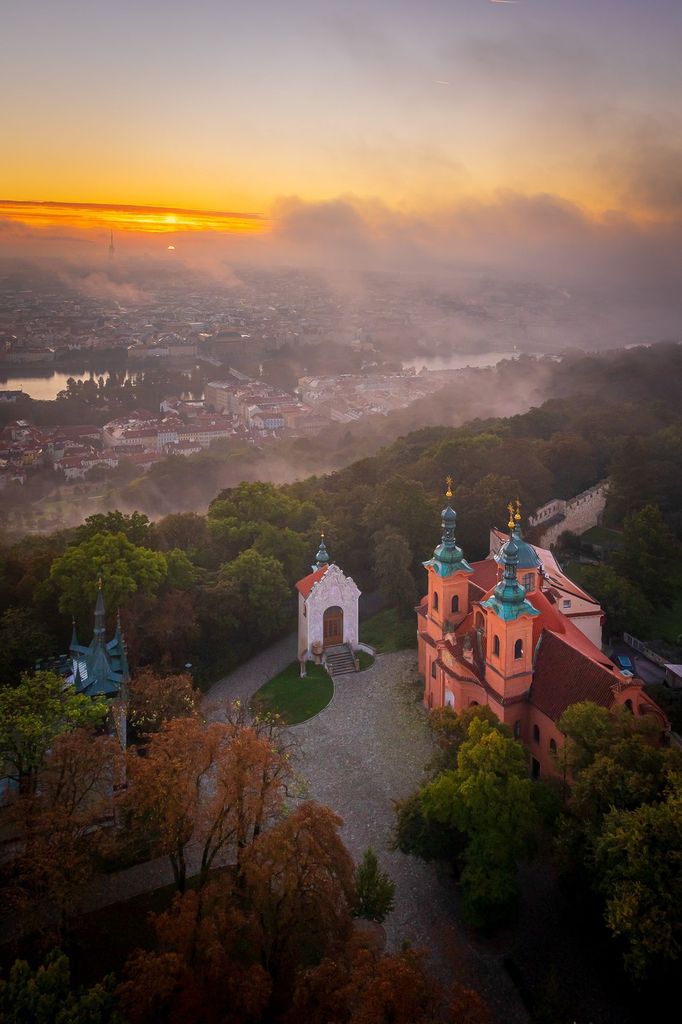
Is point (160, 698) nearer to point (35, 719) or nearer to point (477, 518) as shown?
point (35, 719)

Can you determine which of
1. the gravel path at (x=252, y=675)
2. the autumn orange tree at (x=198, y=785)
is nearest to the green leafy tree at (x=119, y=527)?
the gravel path at (x=252, y=675)

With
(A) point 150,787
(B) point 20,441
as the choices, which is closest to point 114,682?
(A) point 150,787

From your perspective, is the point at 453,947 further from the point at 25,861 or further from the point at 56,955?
the point at 25,861

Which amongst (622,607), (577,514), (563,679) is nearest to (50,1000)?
(563,679)

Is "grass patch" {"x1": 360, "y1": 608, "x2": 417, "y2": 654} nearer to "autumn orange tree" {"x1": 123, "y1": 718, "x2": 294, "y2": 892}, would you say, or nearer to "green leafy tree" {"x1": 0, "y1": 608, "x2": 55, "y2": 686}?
"green leafy tree" {"x1": 0, "y1": 608, "x2": 55, "y2": 686}

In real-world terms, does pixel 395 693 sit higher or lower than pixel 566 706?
lower

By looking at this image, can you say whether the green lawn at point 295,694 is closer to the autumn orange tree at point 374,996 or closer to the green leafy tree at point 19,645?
the green leafy tree at point 19,645

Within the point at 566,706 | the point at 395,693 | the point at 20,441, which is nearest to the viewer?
the point at 566,706
